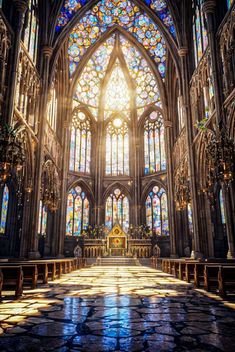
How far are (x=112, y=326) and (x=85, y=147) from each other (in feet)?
104

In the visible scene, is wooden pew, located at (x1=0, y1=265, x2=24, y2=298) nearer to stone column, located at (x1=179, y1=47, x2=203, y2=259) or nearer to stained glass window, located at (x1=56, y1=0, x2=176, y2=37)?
stone column, located at (x1=179, y1=47, x2=203, y2=259)

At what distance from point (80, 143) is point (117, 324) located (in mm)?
31477

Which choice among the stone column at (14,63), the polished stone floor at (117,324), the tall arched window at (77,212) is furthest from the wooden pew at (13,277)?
the tall arched window at (77,212)

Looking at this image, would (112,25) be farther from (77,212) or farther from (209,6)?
(77,212)

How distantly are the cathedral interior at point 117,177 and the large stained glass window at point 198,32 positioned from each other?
0.16m

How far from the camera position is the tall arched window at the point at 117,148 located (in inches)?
1405

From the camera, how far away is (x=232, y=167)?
39.9ft

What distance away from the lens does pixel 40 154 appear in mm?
20141

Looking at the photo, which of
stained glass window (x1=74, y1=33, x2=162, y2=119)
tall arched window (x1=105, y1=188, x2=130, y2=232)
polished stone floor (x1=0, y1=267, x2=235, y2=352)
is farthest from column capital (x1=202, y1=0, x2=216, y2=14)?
tall arched window (x1=105, y1=188, x2=130, y2=232)

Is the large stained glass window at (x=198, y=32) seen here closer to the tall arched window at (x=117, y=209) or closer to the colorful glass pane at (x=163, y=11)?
the colorful glass pane at (x=163, y=11)

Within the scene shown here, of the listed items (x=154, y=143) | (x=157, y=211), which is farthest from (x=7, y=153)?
(x=154, y=143)

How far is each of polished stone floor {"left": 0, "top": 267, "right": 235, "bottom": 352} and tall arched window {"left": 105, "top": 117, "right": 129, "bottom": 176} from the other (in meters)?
28.7

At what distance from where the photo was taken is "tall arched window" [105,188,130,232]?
3341 cm

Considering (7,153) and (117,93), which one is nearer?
(7,153)
